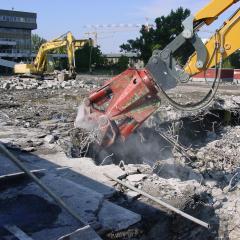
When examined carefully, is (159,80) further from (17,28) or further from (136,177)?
(17,28)

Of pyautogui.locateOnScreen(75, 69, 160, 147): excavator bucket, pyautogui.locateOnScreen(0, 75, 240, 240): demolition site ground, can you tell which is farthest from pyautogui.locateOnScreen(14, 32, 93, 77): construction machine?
pyautogui.locateOnScreen(75, 69, 160, 147): excavator bucket

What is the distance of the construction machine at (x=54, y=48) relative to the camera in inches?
1007

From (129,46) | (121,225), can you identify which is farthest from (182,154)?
(129,46)

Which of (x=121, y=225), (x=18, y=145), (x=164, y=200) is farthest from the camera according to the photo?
(x=18, y=145)

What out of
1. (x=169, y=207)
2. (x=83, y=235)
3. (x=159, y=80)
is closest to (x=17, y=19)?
(x=159, y=80)

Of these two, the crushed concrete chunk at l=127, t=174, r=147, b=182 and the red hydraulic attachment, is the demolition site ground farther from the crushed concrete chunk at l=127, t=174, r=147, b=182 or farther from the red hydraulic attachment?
the red hydraulic attachment

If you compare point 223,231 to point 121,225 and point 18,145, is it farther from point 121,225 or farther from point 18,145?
point 18,145

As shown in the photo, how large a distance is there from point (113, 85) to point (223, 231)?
8.45 ft

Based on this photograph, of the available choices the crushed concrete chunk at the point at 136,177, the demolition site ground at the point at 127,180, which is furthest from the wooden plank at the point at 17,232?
the crushed concrete chunk at the point at 136,177

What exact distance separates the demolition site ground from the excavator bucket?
47 centimetres

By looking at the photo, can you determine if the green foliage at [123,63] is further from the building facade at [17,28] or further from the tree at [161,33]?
the building facade at [17,28]

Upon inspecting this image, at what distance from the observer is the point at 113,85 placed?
260 inches

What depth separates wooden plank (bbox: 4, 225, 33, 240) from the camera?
3.91 m

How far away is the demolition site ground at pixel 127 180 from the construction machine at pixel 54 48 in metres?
14.8
